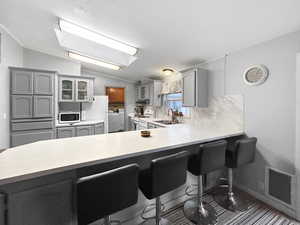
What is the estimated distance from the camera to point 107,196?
0.94 m

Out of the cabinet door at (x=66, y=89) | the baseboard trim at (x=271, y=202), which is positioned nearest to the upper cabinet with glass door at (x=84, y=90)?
the cabinet door at (x=66, y=89)

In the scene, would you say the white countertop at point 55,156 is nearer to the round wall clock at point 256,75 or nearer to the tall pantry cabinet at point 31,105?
the round wall clock at point 256,75

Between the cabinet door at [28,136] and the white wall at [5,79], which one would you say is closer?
the white wall at [5,79]

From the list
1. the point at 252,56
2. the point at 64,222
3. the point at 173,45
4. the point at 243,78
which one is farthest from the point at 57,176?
the point at 252,56

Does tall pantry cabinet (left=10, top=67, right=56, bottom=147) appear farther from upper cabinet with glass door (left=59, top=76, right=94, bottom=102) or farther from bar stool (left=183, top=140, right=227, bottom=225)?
bar stool (left=183, top=140, right=227, bottom=225)

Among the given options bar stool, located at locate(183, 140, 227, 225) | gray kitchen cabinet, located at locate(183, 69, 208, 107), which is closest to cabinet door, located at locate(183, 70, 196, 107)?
gray kitchen cabinet, located at locate(183, 69, 208, 107)

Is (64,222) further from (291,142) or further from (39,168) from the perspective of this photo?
(291,142)

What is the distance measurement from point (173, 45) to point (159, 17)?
0.73 meters

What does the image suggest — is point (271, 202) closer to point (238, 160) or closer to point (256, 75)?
point (238, 160)

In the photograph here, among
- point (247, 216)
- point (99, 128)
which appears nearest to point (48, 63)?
point (99, 128)

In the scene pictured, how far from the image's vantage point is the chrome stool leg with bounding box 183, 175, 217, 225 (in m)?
→ 1.62

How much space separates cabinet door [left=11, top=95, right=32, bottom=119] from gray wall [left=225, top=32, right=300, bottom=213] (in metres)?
4.01

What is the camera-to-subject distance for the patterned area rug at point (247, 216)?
161 cm

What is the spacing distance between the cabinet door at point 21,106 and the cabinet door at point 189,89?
10.6 ft
